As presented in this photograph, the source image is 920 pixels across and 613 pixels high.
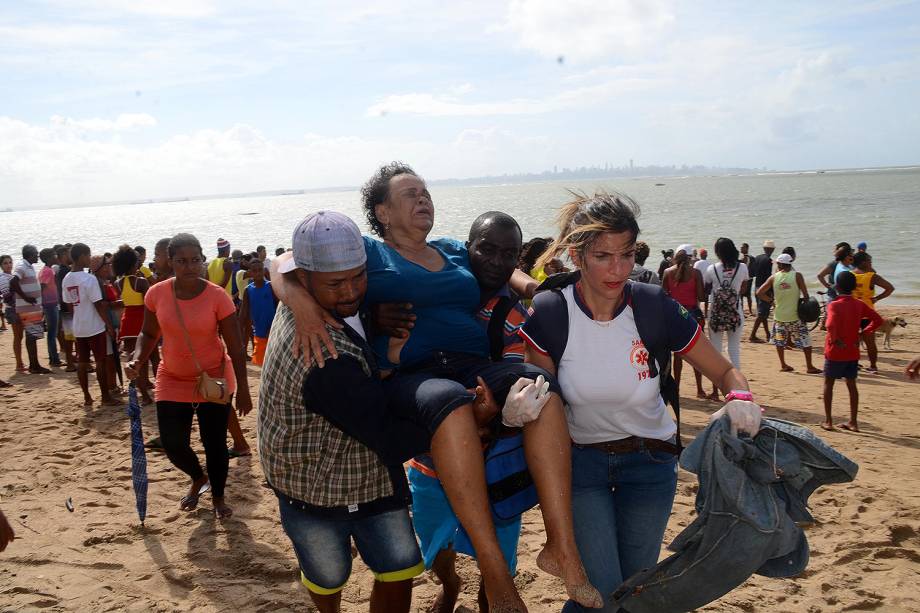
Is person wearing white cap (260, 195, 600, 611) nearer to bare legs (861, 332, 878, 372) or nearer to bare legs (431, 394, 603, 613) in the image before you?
bare legs (431, 394, 603, 613)

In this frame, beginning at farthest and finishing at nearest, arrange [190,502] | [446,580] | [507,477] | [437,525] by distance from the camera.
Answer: [190,502] → [446,580] → [437,525] → [507,477]

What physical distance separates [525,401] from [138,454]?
3577mm

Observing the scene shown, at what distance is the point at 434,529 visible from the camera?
3422mm

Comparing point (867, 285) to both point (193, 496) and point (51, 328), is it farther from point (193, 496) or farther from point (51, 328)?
point (51, 328)

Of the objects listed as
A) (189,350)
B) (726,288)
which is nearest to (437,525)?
(189,350)

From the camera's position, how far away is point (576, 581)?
8.33 feet

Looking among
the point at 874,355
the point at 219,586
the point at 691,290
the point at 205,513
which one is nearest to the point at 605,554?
the point at 219,586

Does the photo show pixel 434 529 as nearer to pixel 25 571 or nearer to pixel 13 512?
pixel 25 571

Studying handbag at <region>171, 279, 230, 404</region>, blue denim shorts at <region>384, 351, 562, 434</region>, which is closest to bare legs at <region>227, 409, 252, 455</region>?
handbag at <region>171, 279, 230, 404</region>

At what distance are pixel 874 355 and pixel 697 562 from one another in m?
9.88

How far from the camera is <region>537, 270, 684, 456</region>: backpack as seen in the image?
291cm

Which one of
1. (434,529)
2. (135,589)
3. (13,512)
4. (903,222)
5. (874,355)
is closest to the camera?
(434,529)

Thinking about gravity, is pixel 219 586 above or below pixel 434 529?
below

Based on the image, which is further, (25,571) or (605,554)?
(25,571)
